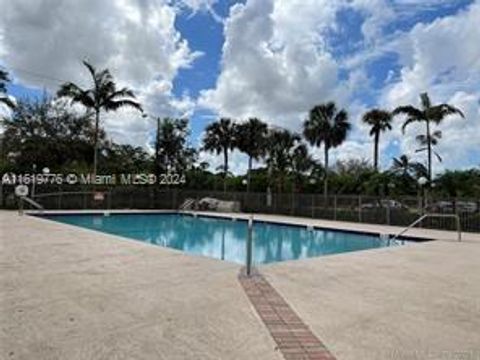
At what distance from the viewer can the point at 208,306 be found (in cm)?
467

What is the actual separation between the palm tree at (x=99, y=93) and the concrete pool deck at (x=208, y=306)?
16.9 m

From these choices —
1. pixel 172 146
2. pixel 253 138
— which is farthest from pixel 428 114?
pixel 172 146

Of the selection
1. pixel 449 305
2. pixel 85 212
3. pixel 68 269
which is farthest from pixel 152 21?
pixel 449 305

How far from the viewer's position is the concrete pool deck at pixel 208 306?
3520 millimetres

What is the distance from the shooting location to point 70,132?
29.6 metres

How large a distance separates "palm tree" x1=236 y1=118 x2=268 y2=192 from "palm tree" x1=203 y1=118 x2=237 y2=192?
6.03ft

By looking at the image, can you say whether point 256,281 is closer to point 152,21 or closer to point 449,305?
point 449,305

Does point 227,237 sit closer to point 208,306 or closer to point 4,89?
point 208,306

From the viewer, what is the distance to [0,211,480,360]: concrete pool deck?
3520mm

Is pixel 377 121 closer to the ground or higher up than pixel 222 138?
higher up

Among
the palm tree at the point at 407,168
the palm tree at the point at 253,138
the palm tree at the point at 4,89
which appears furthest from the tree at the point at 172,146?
the palm tree at the point at 407,168

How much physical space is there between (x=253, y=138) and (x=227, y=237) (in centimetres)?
1530
